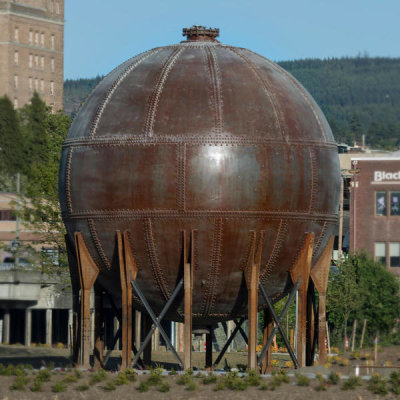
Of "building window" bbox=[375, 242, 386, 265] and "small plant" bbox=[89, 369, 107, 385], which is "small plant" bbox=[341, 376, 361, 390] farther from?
"building window" bbox=[375, 242, 386, 265]

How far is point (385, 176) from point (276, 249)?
59034 millimetres

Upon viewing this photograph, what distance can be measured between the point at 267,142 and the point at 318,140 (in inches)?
73.8

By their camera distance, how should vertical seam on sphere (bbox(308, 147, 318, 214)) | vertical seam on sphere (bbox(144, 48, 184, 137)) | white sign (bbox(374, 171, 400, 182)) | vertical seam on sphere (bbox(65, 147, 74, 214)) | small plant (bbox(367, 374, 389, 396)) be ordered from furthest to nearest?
white sign (bbox(374, 171, 400, 182))
vertical seam on sphere (bbox(65, 147, 74, 214))
vertical seam on sphere (bbox(308, 147, 318, 214))
vertical seam on sphere (bbox(144, 48, 184, 137))
small plant (bbox(367, 374, 389, 396))

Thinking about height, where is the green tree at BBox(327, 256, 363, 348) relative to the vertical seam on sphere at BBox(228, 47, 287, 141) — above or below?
below

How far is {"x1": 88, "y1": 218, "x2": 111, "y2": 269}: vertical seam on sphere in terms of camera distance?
33188 mm

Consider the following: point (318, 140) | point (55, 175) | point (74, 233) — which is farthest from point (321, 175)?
point (55, 175)

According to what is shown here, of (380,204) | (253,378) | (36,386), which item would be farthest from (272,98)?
(380,204)

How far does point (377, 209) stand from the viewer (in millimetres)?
91750

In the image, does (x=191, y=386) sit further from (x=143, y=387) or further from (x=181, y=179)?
(x=181, y=179)

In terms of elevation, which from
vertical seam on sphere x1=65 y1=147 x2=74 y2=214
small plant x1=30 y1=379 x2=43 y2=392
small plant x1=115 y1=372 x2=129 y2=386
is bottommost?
small plant x1=30 y1=379 x2=43 y2=392

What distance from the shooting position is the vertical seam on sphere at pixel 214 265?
106ft

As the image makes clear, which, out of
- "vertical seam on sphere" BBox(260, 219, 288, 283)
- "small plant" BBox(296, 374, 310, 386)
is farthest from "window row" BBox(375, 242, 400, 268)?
"small plant" BBox(296, 374, 310, 386)

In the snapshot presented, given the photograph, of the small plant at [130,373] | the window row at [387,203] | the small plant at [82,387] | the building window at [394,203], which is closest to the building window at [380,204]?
the window row at [387,203]

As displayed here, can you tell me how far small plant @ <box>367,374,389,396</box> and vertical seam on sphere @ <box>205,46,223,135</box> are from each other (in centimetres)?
713
